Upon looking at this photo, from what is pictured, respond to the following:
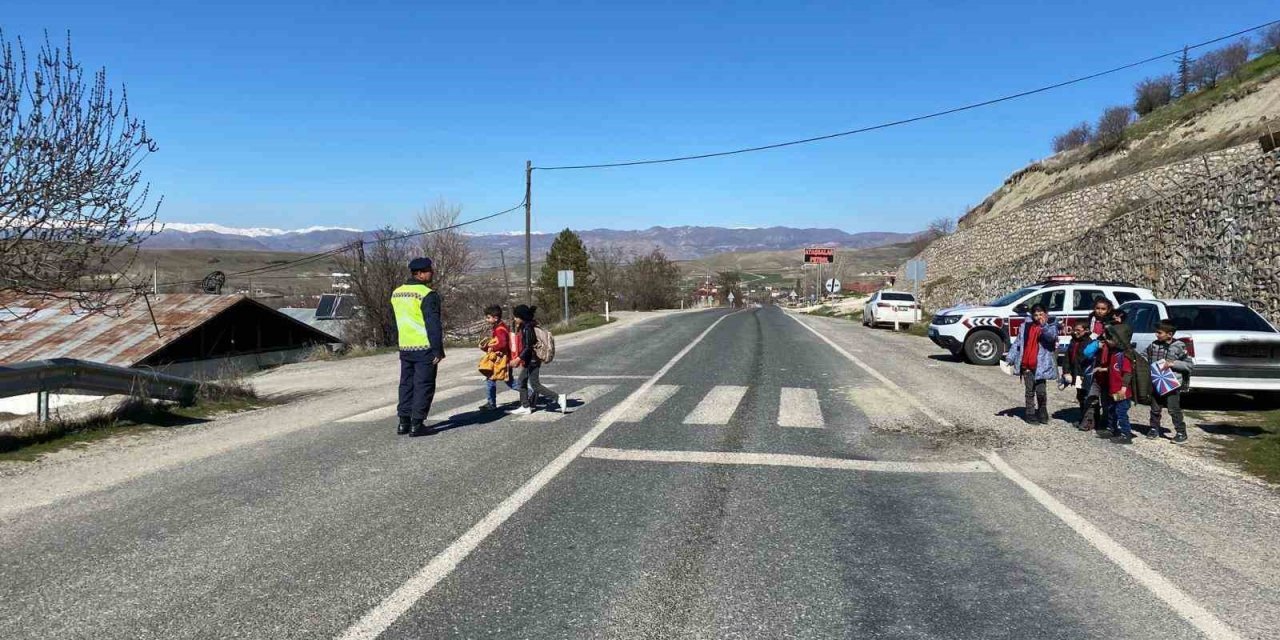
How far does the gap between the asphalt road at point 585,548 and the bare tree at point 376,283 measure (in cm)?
3700

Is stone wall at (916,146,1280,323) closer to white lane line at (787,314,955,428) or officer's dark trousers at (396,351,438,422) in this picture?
white lane line at (787,314,955,428)

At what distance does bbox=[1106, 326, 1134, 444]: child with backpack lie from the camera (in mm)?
8094

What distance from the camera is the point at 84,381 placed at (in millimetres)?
8633

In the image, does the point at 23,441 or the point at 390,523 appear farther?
the point at 23,441

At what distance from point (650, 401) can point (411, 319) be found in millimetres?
3891

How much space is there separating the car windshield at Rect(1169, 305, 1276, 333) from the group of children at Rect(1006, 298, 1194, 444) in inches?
62.7

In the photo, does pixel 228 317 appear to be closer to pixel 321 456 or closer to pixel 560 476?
pixel 321 456

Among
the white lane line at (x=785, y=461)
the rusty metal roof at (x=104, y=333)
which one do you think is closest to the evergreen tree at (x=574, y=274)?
the rusty metal roof at (x=104, y=333)

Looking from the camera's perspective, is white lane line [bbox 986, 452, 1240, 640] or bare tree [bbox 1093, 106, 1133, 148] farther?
bare tree [bbox 1093, 106, 1133, 148]

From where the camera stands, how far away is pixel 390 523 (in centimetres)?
510

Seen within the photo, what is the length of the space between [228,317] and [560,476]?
26103 mm

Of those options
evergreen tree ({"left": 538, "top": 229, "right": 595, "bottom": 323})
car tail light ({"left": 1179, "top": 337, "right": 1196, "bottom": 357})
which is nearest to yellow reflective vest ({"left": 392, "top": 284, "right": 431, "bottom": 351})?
car tail light ({"left": 1179, "top": 337, "right": 1196, "bottom": 357})

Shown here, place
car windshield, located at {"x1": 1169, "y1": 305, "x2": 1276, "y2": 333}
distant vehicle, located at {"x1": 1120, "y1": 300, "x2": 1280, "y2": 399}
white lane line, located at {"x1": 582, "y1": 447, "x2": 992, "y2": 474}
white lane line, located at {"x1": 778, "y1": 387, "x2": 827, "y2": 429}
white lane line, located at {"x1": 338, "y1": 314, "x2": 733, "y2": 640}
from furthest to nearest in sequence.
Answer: car windshield, located at {"x1": 1169, "y1": 305, "x2": 1276, "y2": 333} → distant vehicle, located at {"x1": 1120, "y1": 300, "x2": 1280, "y2": 399} → white lane line, located at {"x1": 778, "y1": 387, "x2": 827, "y2": 429} → white lane line, located at {"x1": 582, "y1": 447, "x2": 992, "y2": 474} → white lane line, located at {"x1": 338, "y1": 314, "x2": 733, "y2": 640}

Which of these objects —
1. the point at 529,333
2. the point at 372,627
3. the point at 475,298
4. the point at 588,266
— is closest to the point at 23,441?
the point at 529,333
